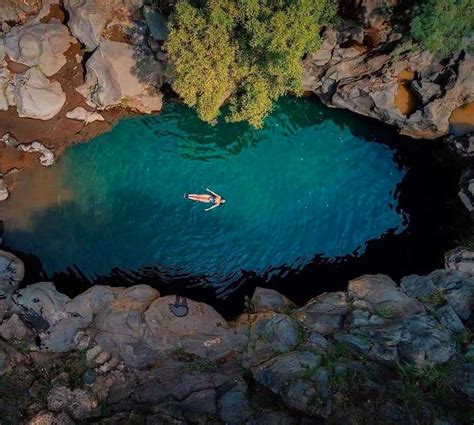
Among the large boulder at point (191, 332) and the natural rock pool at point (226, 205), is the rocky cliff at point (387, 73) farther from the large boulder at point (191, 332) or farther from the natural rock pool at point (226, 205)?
the large boulder at point (191, 332)

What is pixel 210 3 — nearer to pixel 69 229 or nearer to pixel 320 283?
pixel 69 229

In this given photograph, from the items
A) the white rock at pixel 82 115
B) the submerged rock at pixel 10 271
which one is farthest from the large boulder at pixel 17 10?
the submerged rock at pixel 10 271

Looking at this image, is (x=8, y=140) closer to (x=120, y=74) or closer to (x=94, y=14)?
(x=120, y=74)

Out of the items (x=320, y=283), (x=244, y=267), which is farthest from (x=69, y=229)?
(x=320, y=283)

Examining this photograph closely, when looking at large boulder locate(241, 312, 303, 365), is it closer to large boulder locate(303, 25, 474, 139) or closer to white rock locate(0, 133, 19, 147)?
large boulder locate(303, 25, 474, 139)

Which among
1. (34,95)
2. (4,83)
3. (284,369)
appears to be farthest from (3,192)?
(284,369)

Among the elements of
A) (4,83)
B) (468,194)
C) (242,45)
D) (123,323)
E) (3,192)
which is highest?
(242,45)
